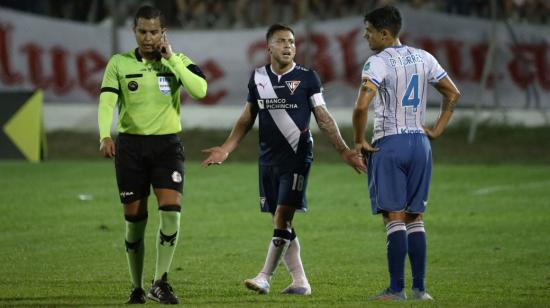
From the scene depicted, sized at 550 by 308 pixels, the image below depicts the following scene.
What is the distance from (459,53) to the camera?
25.8m

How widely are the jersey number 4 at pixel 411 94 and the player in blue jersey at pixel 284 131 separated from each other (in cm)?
79

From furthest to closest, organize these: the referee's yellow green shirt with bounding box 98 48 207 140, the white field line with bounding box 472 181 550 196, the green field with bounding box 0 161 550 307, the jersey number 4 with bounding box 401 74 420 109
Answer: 1. the white field line with bounding box 472 181 550 196
2. the green field with bounding box 0 161 550 307
3. the referee's yellow green shirt with bounding box 98 48 207 140
4. the jersey number 4 with bounding box 401 74 420 109

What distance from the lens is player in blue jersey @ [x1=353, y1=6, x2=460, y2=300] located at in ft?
31.7

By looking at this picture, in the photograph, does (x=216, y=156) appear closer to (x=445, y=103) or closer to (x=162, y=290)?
(x=162, y=290)

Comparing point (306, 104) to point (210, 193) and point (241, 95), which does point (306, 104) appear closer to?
point (210, 193)

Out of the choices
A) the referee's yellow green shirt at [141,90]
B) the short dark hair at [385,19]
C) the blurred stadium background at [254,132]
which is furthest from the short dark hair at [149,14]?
the blurred stadium background at [254,132]

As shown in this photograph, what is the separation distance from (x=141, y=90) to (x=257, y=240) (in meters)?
5.10

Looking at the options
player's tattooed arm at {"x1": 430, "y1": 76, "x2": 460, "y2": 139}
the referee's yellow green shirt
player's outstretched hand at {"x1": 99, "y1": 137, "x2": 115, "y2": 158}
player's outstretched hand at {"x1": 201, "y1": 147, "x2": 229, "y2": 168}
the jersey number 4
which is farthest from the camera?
player's outstretched hand at {"x1": 201, "y1": 147, "x2": 229, "y2": 168}

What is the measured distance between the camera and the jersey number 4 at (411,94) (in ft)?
31.9

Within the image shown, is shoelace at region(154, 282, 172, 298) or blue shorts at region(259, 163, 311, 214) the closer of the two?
shoelace at region(154, 282, 172, 298)

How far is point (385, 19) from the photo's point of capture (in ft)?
31.6

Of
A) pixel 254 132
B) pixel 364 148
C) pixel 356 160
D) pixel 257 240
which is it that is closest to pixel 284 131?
pixel 356 160

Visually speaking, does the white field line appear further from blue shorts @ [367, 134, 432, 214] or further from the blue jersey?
blue shorts @ [367, 134, 432, 214]

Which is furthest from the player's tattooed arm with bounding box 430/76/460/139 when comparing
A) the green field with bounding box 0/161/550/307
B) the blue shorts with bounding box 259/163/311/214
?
the green field with bounding box 0/161/550/307
